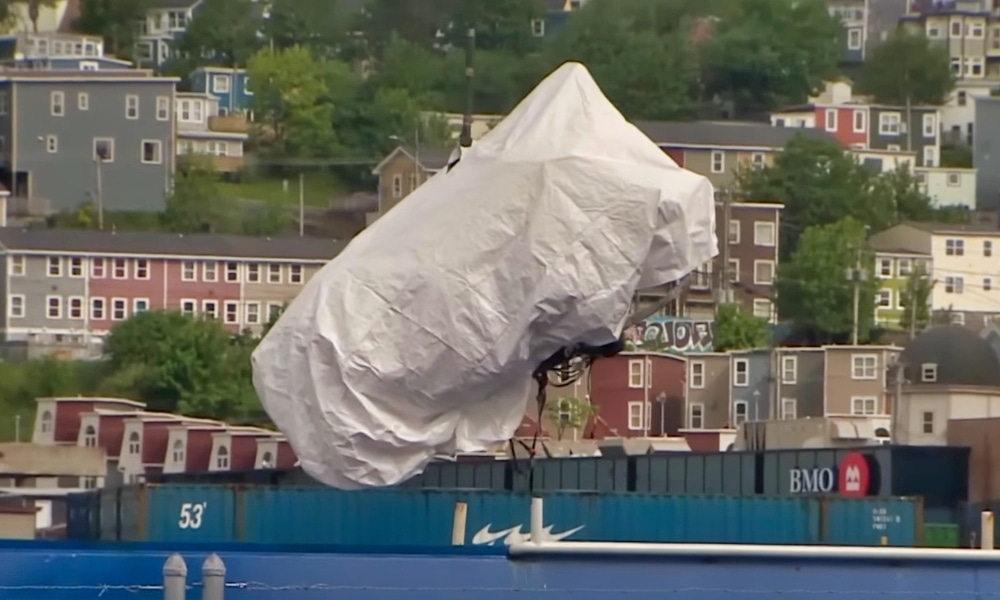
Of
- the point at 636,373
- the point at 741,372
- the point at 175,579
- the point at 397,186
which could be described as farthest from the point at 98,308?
the point at 175,579

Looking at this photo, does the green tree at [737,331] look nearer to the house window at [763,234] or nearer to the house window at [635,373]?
the house window at [635,373]

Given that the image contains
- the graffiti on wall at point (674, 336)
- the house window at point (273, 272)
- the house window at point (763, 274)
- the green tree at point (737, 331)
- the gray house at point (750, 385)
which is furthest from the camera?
the house window at point (763, 274)

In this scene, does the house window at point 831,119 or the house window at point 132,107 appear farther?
the house window at point 831,119

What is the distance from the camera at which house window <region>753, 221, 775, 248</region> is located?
13312cm

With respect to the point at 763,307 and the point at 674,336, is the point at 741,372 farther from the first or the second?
the point at 763,307

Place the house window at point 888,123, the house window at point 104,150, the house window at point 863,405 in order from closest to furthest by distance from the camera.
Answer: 1. the house window at point 863,405
2. the house window at point 104,150
3. the house window at point 888,123

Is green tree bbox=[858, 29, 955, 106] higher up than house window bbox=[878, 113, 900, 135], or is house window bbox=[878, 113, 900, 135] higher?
green tree bbox=[858, 29, 955, 106]

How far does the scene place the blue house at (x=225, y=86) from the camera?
556ft

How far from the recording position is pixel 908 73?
17900 cm

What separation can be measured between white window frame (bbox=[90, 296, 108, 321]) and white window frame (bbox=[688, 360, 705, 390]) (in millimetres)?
29481

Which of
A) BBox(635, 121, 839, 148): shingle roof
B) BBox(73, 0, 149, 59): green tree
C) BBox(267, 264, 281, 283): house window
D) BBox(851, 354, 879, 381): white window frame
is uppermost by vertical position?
BBox(73, 0, 149, 59): green tree

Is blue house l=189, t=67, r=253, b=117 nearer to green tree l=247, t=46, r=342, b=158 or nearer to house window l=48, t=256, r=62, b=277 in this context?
green tree l=247, t=46, r=342, b=158

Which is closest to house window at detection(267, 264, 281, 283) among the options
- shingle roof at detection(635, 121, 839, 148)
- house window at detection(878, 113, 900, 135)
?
shingle roof at detection(635, 121, 839, 148)

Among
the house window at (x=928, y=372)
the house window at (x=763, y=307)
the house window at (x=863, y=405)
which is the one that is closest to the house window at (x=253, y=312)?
the house window at (x=763, y=307)
